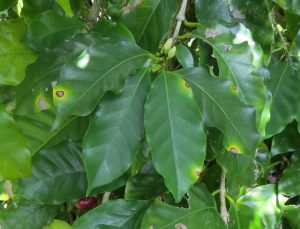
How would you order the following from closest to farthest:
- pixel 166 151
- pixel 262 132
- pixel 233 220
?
pixel 166 151 < pixel 262 132 < pixel 233 220

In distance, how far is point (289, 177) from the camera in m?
1.01

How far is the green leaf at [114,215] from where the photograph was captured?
0.86 m

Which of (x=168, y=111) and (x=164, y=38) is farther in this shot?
(x=164, y=38)

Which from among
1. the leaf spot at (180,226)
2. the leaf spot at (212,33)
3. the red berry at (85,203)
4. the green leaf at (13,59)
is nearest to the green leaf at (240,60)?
the leaf spot at (212,33)

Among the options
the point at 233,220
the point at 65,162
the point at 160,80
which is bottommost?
the point at 233,220

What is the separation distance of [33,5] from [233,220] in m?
0.64

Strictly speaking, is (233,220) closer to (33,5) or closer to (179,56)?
(179,56)

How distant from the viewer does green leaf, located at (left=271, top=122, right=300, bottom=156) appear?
3.27 feet

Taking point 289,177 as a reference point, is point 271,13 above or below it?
above

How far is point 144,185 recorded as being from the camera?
95 centimetres

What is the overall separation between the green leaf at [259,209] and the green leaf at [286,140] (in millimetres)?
92

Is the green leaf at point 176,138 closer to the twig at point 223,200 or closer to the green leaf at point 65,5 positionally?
the twig at point 223,200

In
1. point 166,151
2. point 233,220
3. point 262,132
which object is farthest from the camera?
point 233,220

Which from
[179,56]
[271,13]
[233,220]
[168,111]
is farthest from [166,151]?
[271,13]
